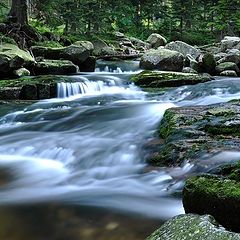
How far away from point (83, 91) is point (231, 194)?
9.60 meters

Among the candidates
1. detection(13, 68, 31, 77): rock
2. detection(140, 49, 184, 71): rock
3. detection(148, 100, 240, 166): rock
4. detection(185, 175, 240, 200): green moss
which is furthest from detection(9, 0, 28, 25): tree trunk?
detection(185, 175, 240, 200): green moss

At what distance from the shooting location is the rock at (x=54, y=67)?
13.8 m

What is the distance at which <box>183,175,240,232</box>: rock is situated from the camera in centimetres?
337

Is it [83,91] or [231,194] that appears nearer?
[231,194]

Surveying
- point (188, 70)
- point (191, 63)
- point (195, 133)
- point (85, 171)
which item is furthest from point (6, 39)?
point (195, 133)

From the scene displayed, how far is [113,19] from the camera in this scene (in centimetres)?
3400

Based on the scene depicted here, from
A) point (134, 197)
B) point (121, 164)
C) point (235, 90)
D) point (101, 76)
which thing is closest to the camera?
point (134, 197)

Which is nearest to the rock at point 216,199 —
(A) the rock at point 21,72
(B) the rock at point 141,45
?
(A) the rock at point 21,72

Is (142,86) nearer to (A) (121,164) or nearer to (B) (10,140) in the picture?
(B) (10,140)

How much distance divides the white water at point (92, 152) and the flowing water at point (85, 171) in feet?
0.04

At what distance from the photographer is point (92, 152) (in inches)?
264

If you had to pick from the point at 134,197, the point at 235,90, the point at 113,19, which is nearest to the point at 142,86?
the point at 235,90

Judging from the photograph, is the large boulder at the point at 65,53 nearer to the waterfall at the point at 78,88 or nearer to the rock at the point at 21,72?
the rock at the point at 21,72

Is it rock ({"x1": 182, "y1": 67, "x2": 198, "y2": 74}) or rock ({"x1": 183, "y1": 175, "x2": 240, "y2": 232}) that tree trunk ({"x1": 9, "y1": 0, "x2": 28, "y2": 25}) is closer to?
rock ({"x1": 182, "y1": 67, "x2": 198, "y2": 74})
